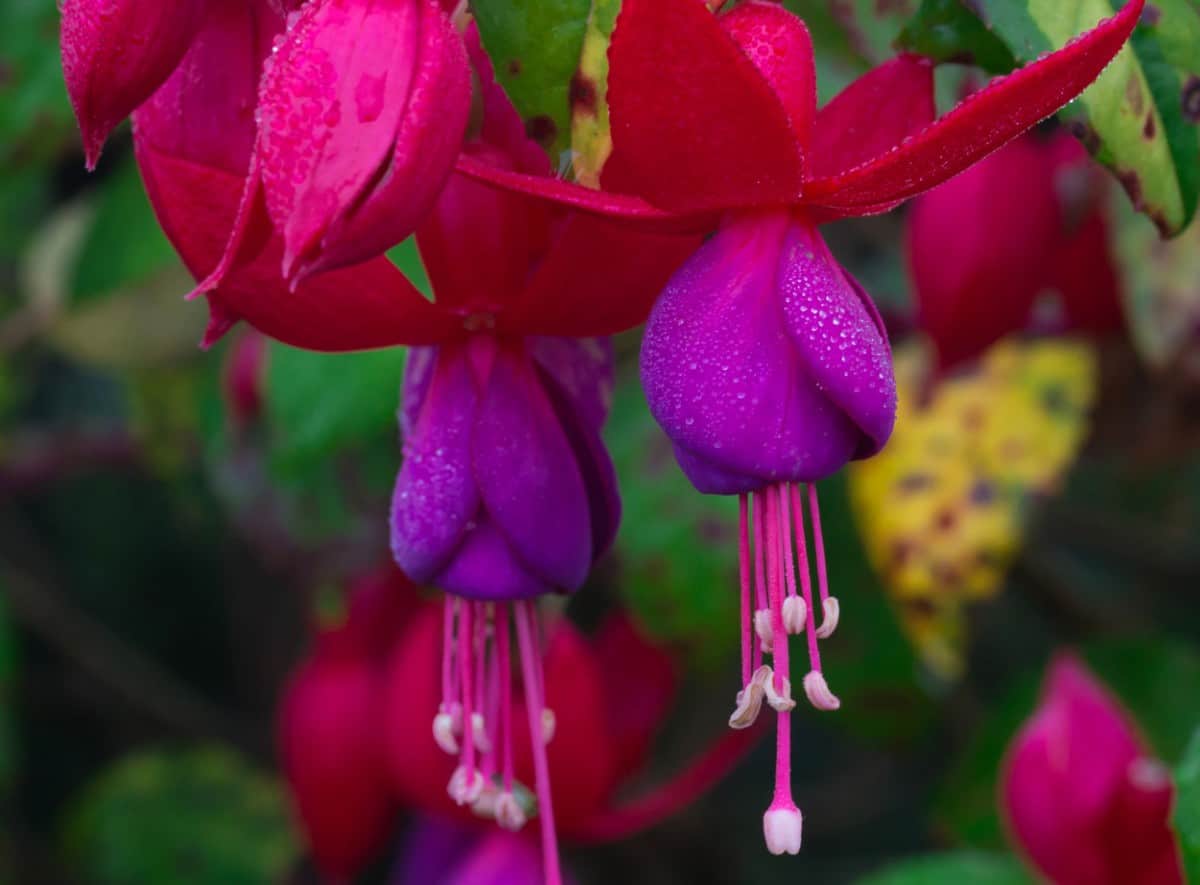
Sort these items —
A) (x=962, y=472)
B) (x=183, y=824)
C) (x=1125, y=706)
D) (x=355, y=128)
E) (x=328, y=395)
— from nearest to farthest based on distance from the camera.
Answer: (x=355, y=128) → (x=328, y=395) → (x=962, y=472) → (x=1125, y=706) → (x=183, y=824)

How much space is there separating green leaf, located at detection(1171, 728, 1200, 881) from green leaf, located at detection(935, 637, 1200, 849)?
25.5 inches

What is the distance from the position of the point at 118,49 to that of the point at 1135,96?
0.27m

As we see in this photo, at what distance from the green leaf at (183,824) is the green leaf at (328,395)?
0.67 meters

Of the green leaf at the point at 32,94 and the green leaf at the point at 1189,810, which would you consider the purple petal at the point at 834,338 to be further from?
the green leaf at the point at 32,94

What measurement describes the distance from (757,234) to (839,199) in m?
0.02

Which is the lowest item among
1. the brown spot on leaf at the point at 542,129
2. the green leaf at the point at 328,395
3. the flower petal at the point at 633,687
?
the flower petal at the point at 633,687

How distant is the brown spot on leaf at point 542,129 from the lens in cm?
38

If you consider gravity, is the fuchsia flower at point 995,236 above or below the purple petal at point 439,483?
below

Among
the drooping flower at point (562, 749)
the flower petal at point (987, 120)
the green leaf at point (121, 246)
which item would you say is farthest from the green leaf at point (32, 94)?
the flower petal at point (987, 120)

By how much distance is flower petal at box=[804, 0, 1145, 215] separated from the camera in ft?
1.09

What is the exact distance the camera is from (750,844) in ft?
4.66

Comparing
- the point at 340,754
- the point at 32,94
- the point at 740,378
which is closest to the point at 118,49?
the point at 740,378

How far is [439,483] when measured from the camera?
0.43 metres

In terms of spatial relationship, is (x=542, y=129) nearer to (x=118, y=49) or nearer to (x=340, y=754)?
(x=118, y=49)
